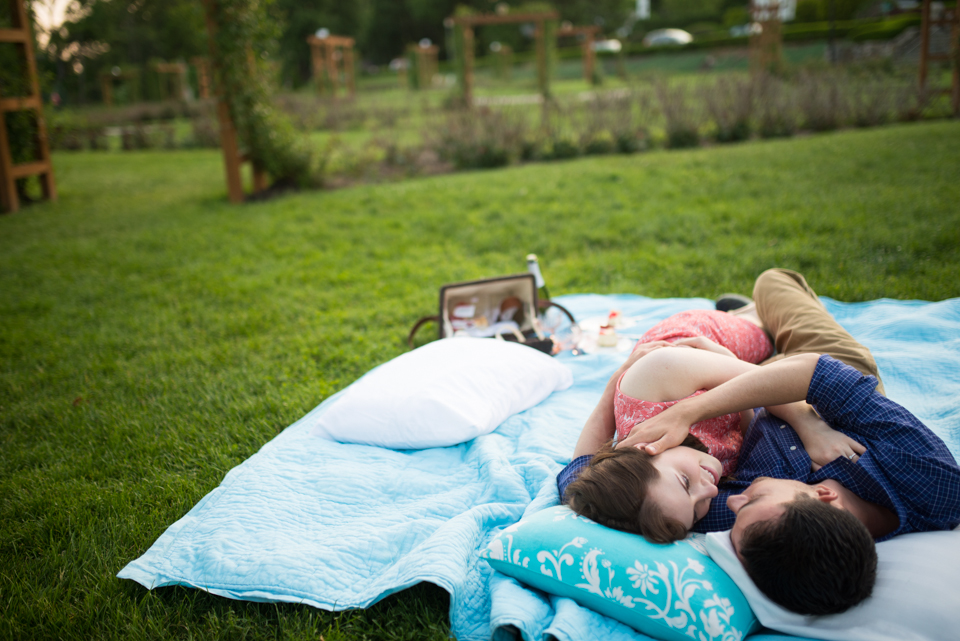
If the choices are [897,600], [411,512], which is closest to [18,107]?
[411,512]

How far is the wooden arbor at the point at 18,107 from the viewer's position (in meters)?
7.38

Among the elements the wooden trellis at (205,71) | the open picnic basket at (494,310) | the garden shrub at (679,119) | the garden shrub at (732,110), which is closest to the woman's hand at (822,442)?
the open picnic basket at (494,310)

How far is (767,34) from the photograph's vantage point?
46.7ft

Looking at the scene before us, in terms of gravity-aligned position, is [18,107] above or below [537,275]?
above

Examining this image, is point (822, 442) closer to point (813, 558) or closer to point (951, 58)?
point (813, 558)

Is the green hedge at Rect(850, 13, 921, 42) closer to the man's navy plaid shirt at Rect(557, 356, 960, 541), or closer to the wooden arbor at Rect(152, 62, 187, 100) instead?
the man's navy plaid shirt at Rect(557, 356, 960, 541)

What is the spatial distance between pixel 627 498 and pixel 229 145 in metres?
7.35

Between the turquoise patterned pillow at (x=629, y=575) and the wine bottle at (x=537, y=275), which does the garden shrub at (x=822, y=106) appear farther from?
the turquoise patterned pillow at (x=629, y=575)

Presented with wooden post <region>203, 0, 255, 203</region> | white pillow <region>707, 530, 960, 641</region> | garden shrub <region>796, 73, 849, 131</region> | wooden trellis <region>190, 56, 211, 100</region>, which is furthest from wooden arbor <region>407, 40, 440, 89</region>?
white pillow <region>707, 530, 960, 641</region>

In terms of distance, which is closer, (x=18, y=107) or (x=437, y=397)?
(x=437, y=397)

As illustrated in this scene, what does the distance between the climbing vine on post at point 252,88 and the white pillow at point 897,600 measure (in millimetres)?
7509

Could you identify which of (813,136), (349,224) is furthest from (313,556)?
(813,136)

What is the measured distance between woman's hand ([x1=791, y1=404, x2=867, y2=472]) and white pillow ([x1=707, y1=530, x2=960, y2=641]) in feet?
0.90

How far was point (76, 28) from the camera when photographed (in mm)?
29156
